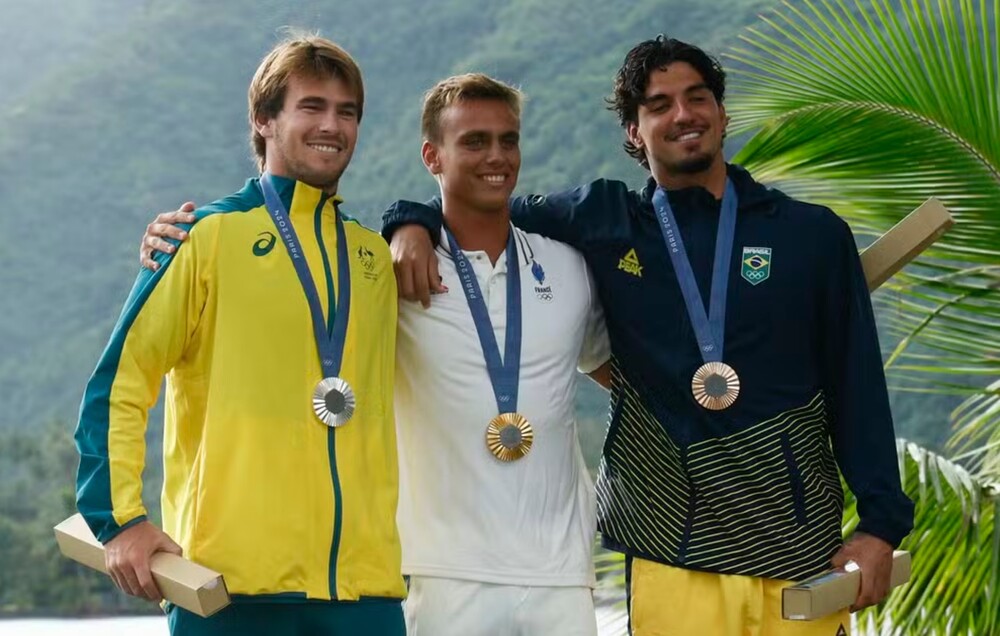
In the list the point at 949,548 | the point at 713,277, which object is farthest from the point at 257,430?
the point at 949,548

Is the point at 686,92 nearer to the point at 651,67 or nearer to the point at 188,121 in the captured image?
the point at 651,67

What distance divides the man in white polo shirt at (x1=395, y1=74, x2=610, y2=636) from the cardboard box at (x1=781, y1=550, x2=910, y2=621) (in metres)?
0.40

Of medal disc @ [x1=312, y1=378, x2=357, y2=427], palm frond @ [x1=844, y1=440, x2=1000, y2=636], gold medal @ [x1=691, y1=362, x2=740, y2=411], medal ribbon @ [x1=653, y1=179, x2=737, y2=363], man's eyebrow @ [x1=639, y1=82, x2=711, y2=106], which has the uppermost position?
man's eyebrow @ [x1=639, y1=82, x2=711, y2=106]

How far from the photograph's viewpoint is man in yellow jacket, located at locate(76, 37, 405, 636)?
2.66m

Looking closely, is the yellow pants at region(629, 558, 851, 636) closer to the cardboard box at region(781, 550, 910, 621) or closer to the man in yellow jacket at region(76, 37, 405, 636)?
the cardboard box at region(781, 550, 910, 621)

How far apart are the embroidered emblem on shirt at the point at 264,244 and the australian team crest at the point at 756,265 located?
2.99ft

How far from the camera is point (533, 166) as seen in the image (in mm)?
13492

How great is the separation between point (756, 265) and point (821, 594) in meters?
0.66

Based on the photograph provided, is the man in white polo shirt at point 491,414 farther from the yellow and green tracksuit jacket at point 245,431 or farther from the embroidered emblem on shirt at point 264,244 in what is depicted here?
the embroidered emblem on shirt at point 264,244

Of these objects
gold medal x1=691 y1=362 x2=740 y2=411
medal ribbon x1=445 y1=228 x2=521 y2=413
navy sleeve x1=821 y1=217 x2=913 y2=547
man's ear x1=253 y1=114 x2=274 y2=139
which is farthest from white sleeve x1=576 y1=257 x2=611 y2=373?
man's ear x1=253 y1=114 x2=274 y2=139

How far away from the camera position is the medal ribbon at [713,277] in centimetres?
303

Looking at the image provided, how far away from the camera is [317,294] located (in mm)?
2805

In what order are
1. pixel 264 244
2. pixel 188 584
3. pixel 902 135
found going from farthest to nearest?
pixel 902 135 < pixel 264 244 < pixel 188 584

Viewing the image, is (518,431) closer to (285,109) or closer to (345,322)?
(345,322)
